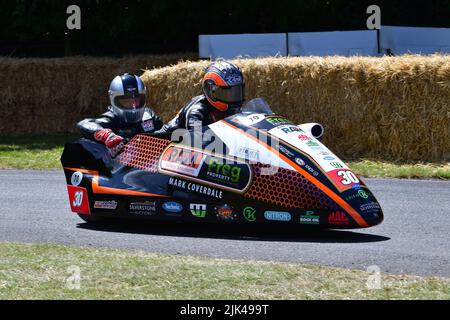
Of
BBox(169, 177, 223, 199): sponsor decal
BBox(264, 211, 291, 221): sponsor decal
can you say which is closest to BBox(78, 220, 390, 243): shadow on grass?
BBox(264, 211, 291, 221): sponsor decal

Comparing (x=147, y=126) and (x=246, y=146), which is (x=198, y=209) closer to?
(x=246, y=146)

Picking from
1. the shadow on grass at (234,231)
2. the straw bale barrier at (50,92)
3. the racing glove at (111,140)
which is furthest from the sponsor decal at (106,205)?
the straw bale barrier at (50,92)

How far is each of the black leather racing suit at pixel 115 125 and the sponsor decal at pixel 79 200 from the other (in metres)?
0.53

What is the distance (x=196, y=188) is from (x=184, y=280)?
196 cm

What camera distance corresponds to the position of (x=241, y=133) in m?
8.27

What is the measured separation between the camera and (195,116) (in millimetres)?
8906

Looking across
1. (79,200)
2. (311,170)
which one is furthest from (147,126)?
(311,170)

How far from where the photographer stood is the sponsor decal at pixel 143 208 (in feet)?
28.4

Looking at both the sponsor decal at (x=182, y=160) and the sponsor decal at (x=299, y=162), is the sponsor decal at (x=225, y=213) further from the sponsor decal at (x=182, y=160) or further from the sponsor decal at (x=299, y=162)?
the sponsor decal at (x=299, y=162)

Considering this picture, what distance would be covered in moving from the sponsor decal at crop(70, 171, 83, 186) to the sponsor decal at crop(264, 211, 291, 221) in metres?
2.03

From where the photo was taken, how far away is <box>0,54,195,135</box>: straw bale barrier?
760 inches

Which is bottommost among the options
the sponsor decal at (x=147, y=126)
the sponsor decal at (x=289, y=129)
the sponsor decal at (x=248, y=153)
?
the sponsor decal at (x=248, y=153)

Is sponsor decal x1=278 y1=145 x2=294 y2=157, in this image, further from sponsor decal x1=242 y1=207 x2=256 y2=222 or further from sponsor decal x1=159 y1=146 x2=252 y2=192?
sponsor decal x1=242 y1=207 x2=256 y2=222
